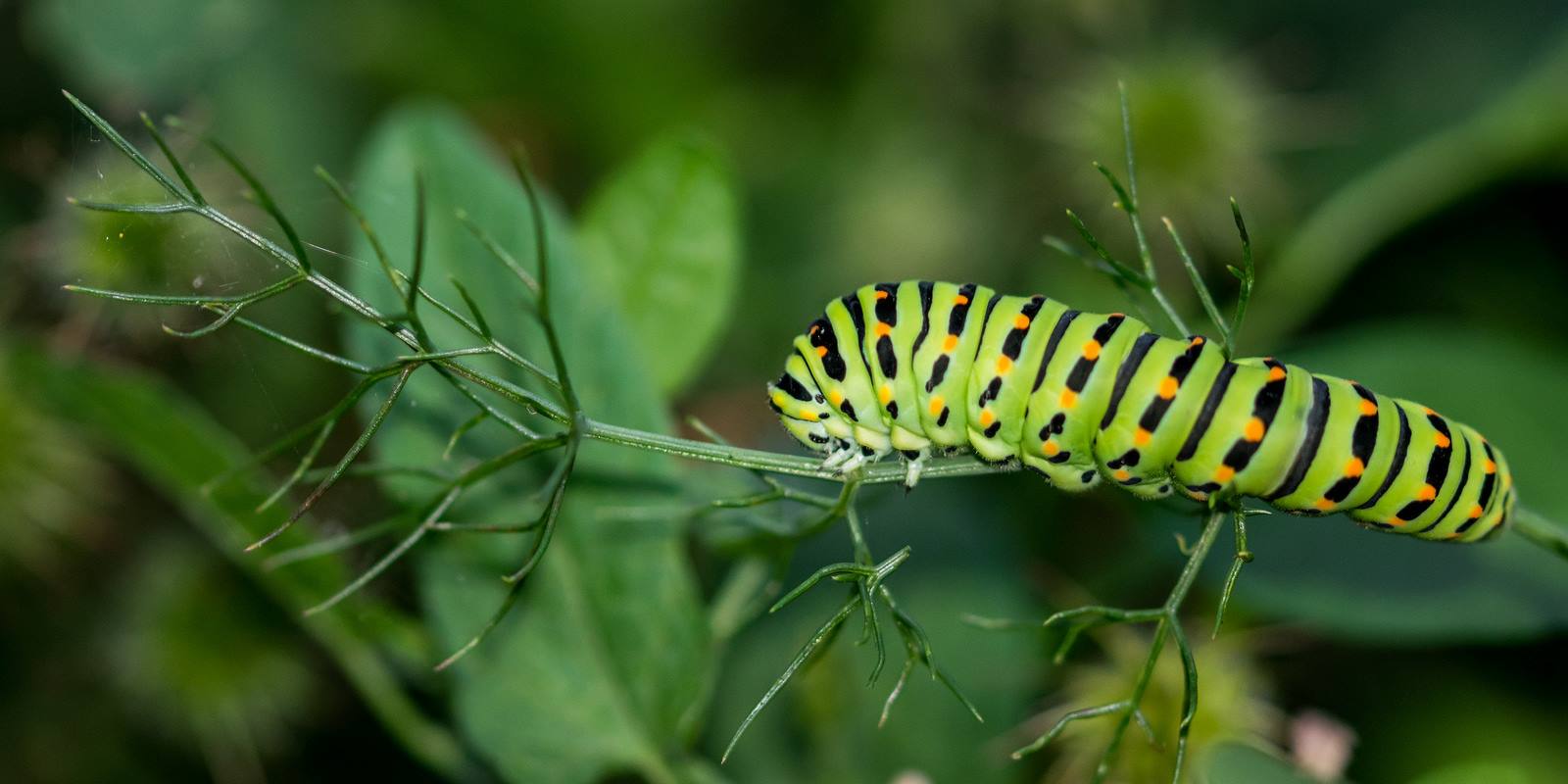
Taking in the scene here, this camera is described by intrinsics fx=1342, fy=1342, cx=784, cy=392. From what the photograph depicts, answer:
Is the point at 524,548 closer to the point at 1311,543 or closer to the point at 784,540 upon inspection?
the point at 784,540

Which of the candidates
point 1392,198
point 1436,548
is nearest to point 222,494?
point 1436,548

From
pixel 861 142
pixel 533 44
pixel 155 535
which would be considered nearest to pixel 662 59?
pixel 533 44

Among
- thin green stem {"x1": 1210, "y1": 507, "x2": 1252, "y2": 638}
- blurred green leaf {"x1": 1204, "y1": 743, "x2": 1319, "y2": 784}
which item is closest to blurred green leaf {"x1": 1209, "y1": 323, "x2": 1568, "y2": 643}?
blurred green leaf {"x1": 1204, "y1": 743, "x2": 1319, "y2": 784}

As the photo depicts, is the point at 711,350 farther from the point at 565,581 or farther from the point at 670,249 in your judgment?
the point at 565,581

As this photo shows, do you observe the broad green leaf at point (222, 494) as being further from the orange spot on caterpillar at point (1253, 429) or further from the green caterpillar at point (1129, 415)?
the orange spot on caterpillar at point (1253, 429)

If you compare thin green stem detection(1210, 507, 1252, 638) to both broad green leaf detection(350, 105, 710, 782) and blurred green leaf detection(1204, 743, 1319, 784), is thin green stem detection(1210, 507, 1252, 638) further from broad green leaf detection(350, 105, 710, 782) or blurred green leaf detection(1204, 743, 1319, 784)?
broad green leaf detection(350, 105, 710, 782)

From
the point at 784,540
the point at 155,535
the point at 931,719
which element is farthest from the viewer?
the point at 155,535

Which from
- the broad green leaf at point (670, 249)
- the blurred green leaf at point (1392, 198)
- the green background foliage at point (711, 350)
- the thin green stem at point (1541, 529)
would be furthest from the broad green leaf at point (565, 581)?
the blurred green leaf at point (1392, 198)
